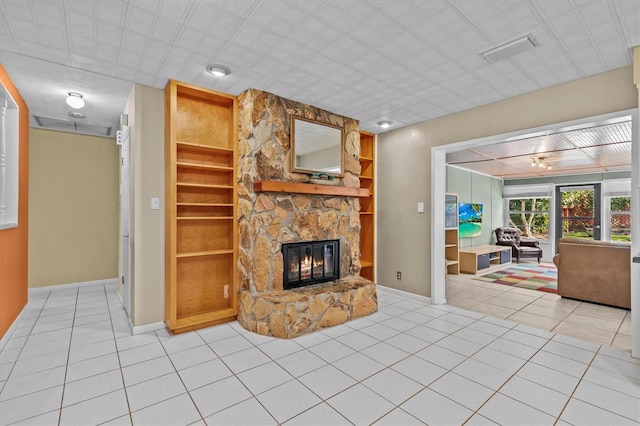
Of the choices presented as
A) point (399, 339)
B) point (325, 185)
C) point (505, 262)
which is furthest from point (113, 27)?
point (505, 262)

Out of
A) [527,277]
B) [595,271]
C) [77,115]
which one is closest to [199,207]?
[77,115]

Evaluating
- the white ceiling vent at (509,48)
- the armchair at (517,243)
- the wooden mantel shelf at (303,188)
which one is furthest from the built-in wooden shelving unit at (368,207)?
the armchair at (517,243)

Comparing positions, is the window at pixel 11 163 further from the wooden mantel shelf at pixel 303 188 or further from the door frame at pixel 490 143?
the door frame at pixel 490 143

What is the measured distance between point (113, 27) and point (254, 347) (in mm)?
2813

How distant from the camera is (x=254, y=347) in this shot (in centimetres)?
285

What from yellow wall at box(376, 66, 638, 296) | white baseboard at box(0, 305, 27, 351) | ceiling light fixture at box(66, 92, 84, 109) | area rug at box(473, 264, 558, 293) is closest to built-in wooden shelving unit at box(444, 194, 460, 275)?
area rug at box(473, 264, 558, 293)

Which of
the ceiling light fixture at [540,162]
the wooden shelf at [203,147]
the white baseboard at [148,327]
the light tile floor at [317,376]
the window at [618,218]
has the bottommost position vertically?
the light tile floor at [317,376]

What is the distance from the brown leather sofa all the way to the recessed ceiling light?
532 cm

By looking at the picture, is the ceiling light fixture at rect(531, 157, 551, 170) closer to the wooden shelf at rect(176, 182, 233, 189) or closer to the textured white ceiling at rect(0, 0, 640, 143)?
the textured white ceiling at rect(0, 0, 640, 143)

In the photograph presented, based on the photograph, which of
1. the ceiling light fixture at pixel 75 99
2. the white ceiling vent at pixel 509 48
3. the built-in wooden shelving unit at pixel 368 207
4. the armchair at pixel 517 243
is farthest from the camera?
the armchair at pixel 517 243

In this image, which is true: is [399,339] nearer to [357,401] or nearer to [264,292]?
[357,401]

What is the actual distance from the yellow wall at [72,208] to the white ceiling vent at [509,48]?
18.4 ft

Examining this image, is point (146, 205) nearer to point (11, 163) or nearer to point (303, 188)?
point (11, 163)

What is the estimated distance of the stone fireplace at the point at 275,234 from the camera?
3182 mm
